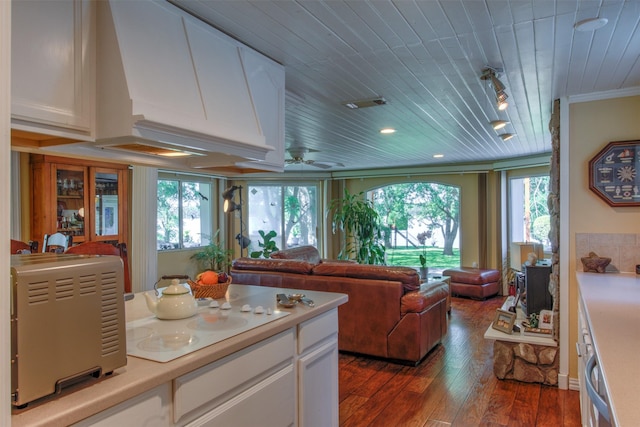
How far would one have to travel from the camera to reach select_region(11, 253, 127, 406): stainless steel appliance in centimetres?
97

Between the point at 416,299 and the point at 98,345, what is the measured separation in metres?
3.04

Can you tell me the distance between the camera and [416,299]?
3.78 metres

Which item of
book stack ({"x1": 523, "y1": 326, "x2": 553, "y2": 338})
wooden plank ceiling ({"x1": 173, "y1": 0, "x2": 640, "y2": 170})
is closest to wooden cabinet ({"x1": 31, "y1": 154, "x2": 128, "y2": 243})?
wooden plank ceiling ({"x1": 173, "y1": 0, "x2": 640, "y2": 170})

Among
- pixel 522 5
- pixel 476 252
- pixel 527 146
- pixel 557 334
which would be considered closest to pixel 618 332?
pixel 522 5

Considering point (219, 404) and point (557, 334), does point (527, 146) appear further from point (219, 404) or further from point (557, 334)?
point (219, 404)

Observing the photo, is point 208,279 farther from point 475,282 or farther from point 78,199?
point 475,282

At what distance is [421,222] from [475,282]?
6.69 ft

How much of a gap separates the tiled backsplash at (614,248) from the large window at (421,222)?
4936 mm

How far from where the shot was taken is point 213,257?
25.5 ft

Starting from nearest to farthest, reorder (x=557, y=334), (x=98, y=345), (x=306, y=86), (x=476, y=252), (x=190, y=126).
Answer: (x=98, y=345)
(x=190, y=126)
(x=306, y=86)
(x=557, y=334)
(x=476, y=252)

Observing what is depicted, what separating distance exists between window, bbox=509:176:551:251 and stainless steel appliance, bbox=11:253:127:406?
7057 mm

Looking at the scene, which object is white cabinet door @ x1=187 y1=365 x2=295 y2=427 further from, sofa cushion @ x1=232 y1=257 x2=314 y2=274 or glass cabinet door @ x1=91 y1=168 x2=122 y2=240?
glass cabinet door @ x1=91 y1=168 x2=122 y2=240

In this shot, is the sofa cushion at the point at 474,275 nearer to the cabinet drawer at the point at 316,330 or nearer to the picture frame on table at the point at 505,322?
the picture frame on table at the point at 505,322

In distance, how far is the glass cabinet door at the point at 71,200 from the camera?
433 centimetres
